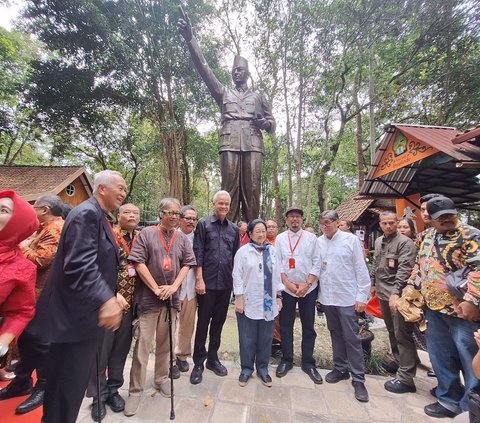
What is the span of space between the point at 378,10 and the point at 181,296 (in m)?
10.9

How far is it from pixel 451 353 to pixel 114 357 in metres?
3.29

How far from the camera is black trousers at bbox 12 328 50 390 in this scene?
263 centimetres

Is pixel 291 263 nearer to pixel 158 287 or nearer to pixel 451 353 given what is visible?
pixel 158 287

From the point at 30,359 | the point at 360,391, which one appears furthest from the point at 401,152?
the point at 30,359

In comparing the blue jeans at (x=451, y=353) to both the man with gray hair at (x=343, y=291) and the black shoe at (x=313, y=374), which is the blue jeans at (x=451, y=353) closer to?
the man with gray hair at (x=343, y=291)

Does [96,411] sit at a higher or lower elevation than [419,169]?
lower

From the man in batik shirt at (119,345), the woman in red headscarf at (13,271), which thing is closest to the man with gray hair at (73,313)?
the woman in red headscarf at (13,271)

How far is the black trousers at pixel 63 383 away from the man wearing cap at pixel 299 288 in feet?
7.24

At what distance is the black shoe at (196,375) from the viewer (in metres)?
2.94

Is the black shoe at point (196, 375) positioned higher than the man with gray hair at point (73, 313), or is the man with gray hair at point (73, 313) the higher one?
the man with gray hair at point (73, 313)

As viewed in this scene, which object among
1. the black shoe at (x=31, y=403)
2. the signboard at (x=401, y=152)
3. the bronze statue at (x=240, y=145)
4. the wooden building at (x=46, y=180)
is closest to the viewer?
the black shoe at (x=31, y=403)

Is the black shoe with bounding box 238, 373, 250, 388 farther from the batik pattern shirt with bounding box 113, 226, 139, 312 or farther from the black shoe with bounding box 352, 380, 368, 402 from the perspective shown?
the batik pattern shirt with bounding box 113, 226, 139, 312

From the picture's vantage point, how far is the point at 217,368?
3158 millimetres

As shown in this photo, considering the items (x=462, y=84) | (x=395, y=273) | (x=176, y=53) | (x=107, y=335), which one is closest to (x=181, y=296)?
(x=107, y=335)
